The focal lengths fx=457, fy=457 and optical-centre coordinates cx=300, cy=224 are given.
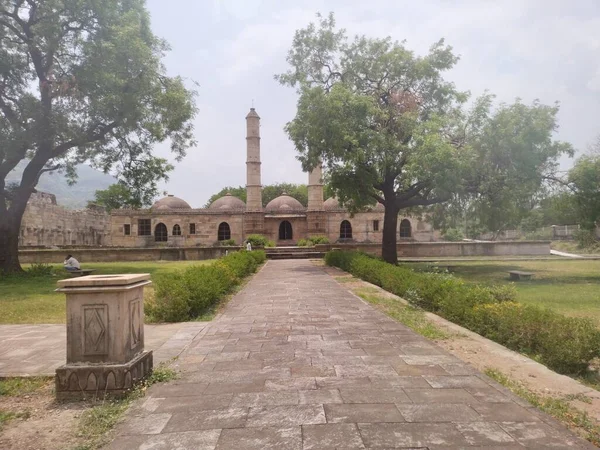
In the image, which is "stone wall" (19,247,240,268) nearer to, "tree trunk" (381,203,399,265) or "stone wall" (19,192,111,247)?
"stone wall" (19,192,111,247)

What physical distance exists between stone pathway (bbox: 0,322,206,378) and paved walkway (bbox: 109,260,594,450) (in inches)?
13.8

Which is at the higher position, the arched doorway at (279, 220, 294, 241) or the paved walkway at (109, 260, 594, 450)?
the arched doorway at (279, 220, 294, 241)

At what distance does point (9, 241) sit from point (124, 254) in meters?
9.09

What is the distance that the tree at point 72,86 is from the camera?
15352mm

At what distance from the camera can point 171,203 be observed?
132 feet

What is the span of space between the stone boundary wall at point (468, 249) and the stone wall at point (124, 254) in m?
7.03

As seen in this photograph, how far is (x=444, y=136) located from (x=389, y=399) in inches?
575

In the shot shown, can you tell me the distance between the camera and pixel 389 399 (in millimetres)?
3631

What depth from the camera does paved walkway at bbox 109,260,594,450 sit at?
2.94 metres

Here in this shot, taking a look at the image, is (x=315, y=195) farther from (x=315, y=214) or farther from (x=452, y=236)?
(x=452, y=236)

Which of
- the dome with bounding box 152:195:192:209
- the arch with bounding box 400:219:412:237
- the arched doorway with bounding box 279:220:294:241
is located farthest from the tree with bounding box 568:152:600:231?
the dome with bounding box 152:195:192:209

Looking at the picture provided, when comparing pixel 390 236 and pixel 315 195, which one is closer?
pixel 390 236

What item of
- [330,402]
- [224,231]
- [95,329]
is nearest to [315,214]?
[224,231]

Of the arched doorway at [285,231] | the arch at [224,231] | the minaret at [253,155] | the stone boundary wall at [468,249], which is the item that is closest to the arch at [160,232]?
the arch at [224,231]
